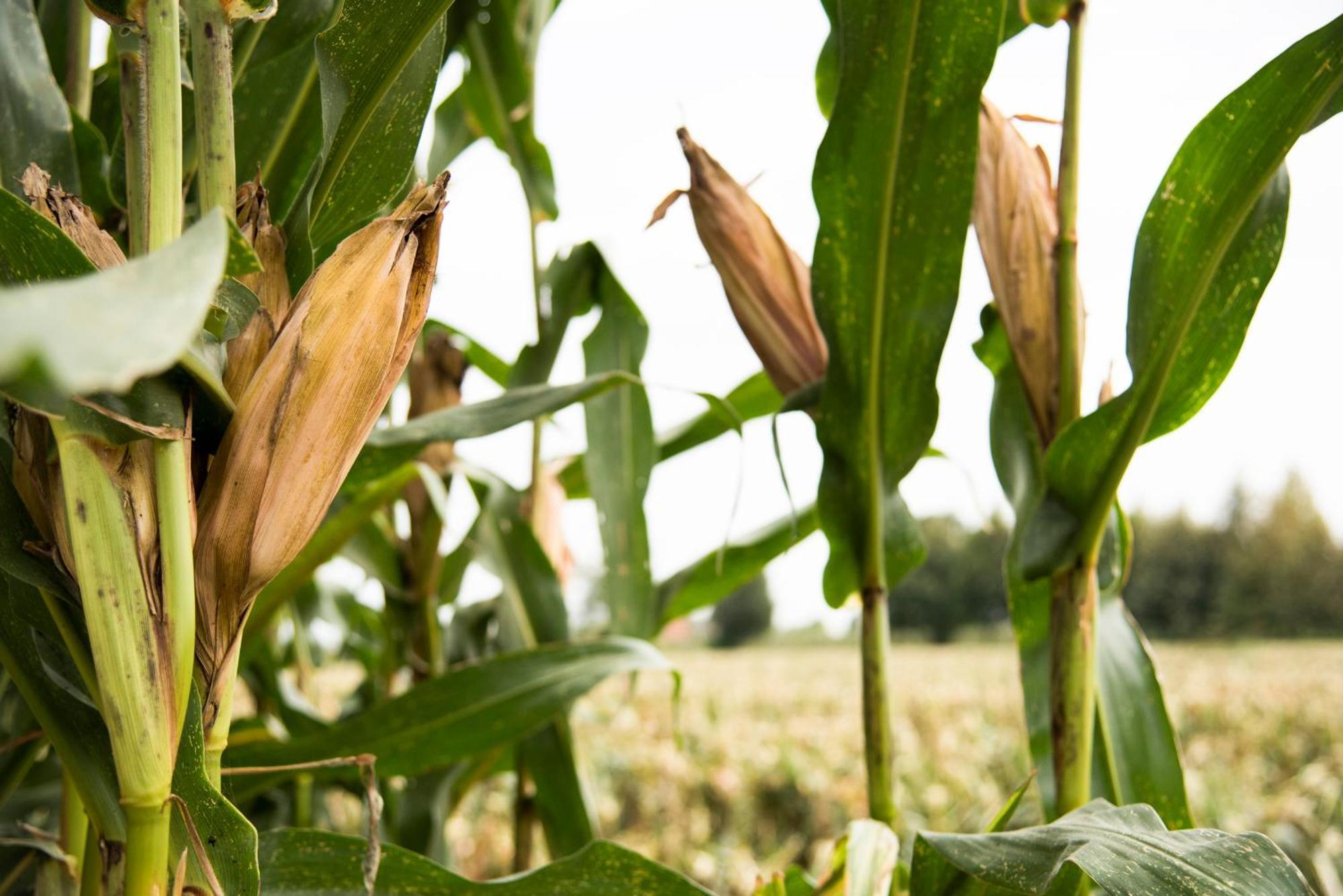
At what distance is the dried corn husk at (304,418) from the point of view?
0.73 feet

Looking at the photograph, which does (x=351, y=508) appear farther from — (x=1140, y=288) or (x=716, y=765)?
(x=716, y=765)

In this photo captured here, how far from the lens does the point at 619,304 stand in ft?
1.88

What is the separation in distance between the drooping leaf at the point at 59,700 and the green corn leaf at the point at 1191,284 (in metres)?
0.31

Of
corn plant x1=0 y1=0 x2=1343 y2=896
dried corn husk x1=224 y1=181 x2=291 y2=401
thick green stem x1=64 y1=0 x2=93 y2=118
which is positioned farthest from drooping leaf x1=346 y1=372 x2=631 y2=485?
thick green stem x1=64 y1=0 x2=93 y2=118

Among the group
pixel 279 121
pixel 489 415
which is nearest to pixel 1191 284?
pixel 489 415

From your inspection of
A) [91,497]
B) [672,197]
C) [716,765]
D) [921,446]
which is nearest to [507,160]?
[672,197]

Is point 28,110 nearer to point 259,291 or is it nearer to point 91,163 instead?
point 91,163

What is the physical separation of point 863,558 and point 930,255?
13cm

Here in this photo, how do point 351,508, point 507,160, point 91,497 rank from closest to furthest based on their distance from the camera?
point 91,497, point 351,508, point 507,160

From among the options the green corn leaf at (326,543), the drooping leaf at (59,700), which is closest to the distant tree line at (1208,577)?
the green corn leaf at (326,543)

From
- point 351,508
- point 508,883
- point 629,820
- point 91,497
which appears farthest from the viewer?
point 629,820

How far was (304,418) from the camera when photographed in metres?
0.22

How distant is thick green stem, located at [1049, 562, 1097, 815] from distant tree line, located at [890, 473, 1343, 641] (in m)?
7.08

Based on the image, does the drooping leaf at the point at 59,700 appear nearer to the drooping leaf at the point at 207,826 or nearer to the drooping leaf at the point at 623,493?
the drooping leaf at the point at 207,826
